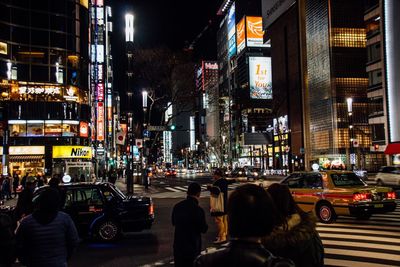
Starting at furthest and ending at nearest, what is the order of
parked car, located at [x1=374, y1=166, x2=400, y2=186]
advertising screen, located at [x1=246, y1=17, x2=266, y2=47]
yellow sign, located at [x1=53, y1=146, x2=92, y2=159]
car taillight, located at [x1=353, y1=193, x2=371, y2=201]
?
advertising screen, located at [x1=246, y1=17, x2=266, y2=47] < yellow sign, located at [x1=53, y1=146, x2=92, y2=159] < parked car, located at [x1=374, y1=166, x2=400, y2=186] < car taillight, located at [x1=353, y1=193, x2=371, y2=201]

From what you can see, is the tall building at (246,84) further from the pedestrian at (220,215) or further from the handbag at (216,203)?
the handbag at (216,203)

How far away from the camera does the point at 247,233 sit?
250 centimetres

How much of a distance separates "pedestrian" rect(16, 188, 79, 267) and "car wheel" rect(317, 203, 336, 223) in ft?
36.2

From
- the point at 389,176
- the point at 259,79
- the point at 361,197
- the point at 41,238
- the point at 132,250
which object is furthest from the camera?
the point at 259,79

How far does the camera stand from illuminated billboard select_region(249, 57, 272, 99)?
11119 centimetres

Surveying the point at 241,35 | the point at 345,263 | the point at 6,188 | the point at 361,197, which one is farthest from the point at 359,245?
the point at 241,35

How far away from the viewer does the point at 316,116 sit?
77.9 meters

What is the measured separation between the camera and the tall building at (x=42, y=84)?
4716 cm

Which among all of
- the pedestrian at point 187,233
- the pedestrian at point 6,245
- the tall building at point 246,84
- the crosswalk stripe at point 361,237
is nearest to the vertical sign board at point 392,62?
the crosswalk stripe at point 361,237

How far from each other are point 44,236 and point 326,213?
11.4 m

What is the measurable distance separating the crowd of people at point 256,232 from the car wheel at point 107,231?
6.56 m

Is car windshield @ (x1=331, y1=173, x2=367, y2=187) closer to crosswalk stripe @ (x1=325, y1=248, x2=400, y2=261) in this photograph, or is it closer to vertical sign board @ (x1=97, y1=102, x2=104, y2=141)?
crosswalk stripe @ (x1=325, y1=248, x2=400, y2=261)

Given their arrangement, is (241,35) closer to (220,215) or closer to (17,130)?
(17,130)

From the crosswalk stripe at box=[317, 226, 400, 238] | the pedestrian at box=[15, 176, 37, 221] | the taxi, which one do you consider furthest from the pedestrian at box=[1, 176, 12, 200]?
the crosswalk stripe at box=[317, 226, 400, 238]
